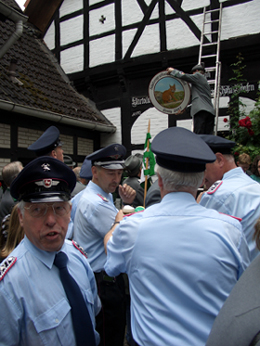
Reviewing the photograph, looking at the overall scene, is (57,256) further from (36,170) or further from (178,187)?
(178,187)

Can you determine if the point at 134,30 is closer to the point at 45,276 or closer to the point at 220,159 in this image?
the point at 220,159

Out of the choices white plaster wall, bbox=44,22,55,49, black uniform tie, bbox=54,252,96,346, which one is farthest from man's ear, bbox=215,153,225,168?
white plaster wall, bbox=44,22,55,49

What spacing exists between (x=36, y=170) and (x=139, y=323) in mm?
876

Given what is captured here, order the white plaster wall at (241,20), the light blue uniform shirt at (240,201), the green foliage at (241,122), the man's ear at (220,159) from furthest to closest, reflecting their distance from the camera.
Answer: the white plaster wall at (241,20), the green foliage at (241,122), the man's ear at (220,159), the light blue uniform shirt at (240,201)

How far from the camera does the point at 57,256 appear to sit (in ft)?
4.66

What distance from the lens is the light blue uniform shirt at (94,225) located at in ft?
7.45

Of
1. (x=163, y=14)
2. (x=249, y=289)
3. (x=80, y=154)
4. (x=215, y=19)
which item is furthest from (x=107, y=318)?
(x=163, y=14)

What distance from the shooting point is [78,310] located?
53.0 inches

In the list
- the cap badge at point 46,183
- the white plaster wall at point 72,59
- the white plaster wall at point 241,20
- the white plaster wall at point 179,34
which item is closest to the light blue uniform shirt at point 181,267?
the cap badge at point 46,183

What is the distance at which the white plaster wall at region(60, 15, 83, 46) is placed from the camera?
9.00 meters

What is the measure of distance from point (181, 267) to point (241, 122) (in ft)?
17.3

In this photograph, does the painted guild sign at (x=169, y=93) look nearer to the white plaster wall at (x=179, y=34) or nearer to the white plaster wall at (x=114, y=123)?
the white plaster wall at (x=179, y=34)

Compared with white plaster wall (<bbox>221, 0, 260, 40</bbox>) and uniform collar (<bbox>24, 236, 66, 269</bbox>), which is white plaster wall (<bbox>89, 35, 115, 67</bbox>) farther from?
uniform collar (<bbox>24, 236, 66, 269</bbox>)

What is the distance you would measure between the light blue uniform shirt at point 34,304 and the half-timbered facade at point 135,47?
21.2 feet
